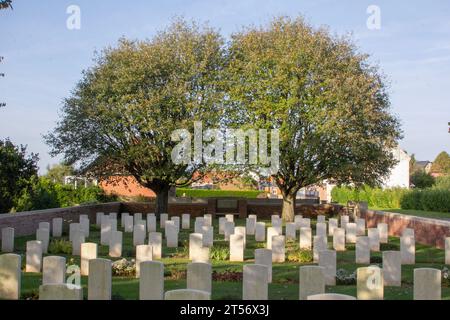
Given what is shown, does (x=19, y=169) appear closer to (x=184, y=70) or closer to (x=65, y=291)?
(x=184, y=70)

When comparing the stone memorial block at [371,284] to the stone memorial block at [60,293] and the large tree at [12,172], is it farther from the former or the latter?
the large tree at [12,172]

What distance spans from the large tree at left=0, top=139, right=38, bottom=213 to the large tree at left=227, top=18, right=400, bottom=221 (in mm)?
10702

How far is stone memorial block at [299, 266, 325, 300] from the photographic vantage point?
10.1m

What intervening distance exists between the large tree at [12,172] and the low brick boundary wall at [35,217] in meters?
1.61

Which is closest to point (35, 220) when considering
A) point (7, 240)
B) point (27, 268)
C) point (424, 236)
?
point (7, 240)

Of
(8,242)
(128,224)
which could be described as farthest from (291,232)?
(8,242)

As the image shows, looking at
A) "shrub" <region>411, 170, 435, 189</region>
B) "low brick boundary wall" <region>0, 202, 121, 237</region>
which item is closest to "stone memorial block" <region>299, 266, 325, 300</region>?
"low brick boundary wall" <region>0, 202, 121, 237</region>

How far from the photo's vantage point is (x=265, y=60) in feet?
100.0

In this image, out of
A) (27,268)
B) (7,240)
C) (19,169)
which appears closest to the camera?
(27,268)

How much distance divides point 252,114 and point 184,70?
438cm

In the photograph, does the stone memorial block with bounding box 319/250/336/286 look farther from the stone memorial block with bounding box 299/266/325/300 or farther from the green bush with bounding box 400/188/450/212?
the green bush with bounding box 400/188/450/212

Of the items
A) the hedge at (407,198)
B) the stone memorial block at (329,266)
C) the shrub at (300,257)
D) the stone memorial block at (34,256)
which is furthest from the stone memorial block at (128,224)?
the hedge at (407,198)

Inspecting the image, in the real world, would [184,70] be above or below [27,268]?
above

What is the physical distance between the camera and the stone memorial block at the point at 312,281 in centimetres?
1005
